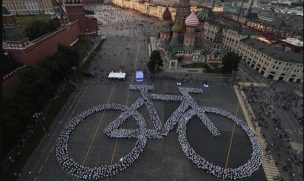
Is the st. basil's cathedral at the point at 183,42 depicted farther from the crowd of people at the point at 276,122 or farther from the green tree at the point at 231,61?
the crowd of people at the point at 276,122

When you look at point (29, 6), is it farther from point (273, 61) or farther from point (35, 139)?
point (273, 61)

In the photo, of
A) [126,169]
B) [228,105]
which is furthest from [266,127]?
[126,169]

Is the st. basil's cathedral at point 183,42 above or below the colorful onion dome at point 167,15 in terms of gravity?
below

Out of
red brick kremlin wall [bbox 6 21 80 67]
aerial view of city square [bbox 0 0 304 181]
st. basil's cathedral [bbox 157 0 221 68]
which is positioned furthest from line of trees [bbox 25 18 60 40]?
st. basil's cathedral [bbox 157 0 221 68]

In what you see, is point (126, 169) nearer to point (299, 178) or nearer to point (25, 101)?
point (25, 101)

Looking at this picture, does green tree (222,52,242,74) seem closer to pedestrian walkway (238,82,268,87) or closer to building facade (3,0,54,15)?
pedestrian walkway (238,82,268,87)

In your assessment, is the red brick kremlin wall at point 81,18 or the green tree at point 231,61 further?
the red brick kremlin wall at point 81,18

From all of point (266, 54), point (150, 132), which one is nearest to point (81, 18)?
point (150, 132)

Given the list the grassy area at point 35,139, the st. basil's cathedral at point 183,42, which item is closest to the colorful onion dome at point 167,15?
the st. basil's cathedral at point 183,42
